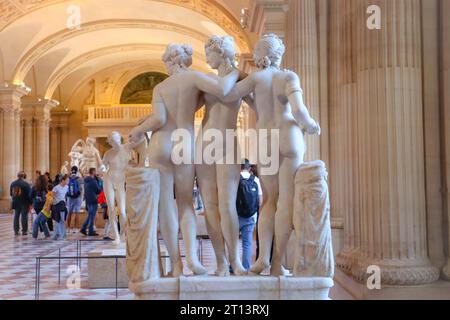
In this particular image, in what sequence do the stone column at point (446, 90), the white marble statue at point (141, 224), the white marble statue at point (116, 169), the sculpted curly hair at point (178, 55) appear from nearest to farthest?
1. the white marble statue at point (141, 224)
2. the sculpted curly hair at point (178, 55)
3. the stone column at point (446, 90)
4. the white marble statue at point (116, 169)

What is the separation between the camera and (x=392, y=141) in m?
5.29

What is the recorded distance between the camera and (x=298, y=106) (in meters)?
3.97

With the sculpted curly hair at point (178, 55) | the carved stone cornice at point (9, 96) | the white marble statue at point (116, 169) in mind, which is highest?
the carved stone cornice at point (9, 96)

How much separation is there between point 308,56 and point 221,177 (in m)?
4.78

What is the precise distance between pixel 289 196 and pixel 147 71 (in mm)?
29996

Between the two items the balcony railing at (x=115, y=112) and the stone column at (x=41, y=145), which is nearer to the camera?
the stone column at (x=41, y=145)

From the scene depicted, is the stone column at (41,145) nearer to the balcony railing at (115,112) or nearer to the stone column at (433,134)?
the balcony railing at (115,112)

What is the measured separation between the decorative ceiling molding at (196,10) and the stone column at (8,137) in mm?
3778

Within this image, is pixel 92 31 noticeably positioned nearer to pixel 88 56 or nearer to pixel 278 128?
pixel 88 56

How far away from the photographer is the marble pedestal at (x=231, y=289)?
13.0 ft

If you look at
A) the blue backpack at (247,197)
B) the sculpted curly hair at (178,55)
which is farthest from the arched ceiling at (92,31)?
the sculpted curly hair at (178,55)

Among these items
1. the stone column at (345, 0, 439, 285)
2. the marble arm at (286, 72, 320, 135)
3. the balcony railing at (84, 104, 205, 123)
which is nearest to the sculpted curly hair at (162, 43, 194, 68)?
the marble arm at (286, 72, 320, 135)
